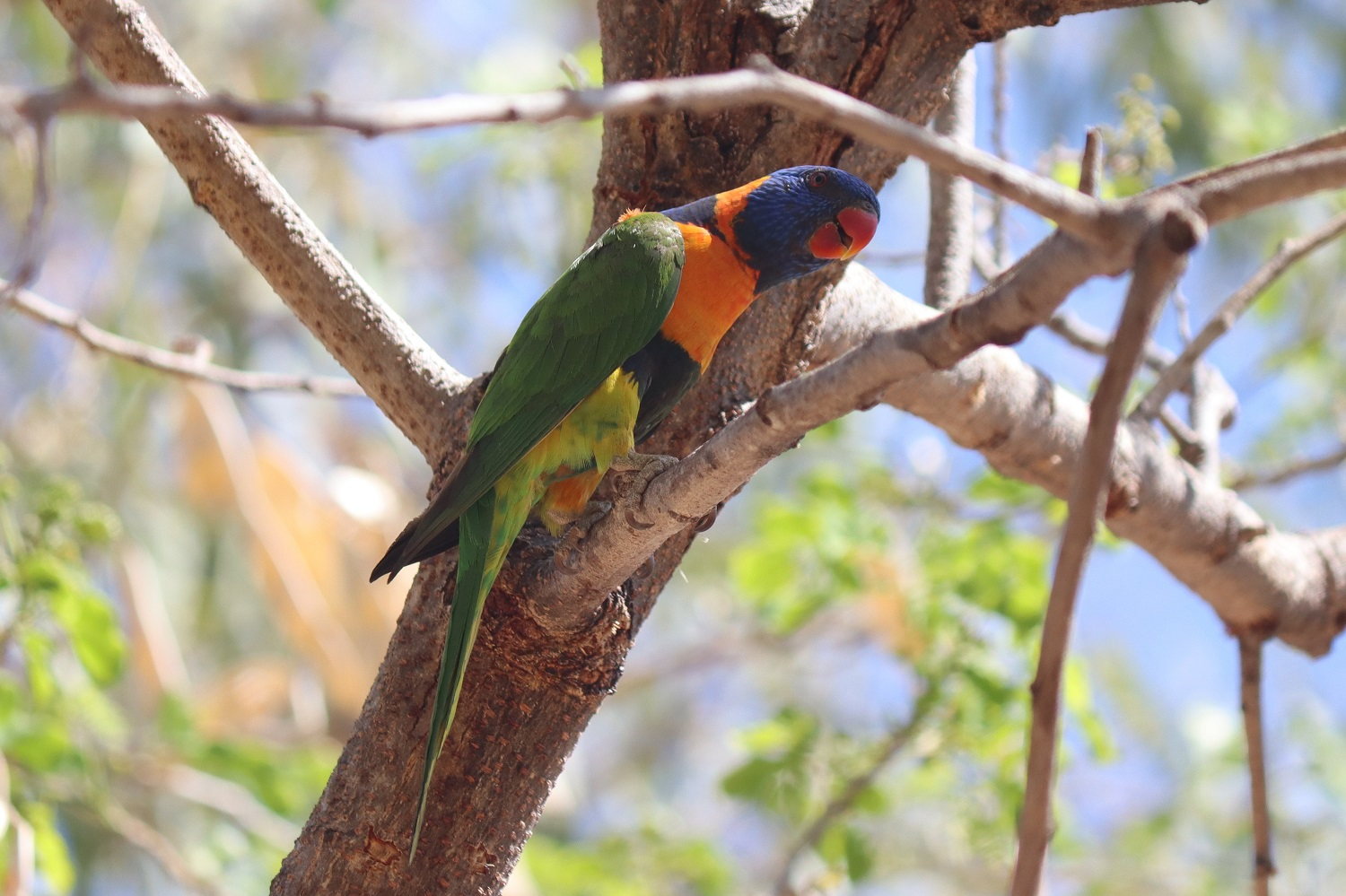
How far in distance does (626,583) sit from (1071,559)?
3.68ft

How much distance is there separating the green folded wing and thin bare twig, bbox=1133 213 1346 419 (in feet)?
3.19

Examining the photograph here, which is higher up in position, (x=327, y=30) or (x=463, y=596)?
(x=327, y=30)

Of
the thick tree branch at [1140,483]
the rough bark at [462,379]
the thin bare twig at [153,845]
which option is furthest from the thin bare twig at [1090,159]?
the thin bare twig at [153,845]

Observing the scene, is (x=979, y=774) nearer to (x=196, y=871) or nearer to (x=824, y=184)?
(x=824, y=184)

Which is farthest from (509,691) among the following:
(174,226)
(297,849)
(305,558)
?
(174,226)

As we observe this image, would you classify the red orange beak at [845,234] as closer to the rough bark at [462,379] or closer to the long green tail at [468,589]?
the rough bark at [462,379]

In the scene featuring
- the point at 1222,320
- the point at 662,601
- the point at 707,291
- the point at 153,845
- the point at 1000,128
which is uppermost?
the point at 662,601

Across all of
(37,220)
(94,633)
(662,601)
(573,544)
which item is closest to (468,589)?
(573,544)

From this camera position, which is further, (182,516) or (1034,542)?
(182,516)

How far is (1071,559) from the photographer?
0.78 metres

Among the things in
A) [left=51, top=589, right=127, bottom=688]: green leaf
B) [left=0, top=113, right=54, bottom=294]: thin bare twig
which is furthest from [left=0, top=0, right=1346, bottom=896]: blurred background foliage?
[left=0, top=113, right=54, bottom=294]: thin bare twig

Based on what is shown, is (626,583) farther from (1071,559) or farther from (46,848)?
(46,848)

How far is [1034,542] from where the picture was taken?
3.23m

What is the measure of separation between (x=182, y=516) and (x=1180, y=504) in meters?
6.83
